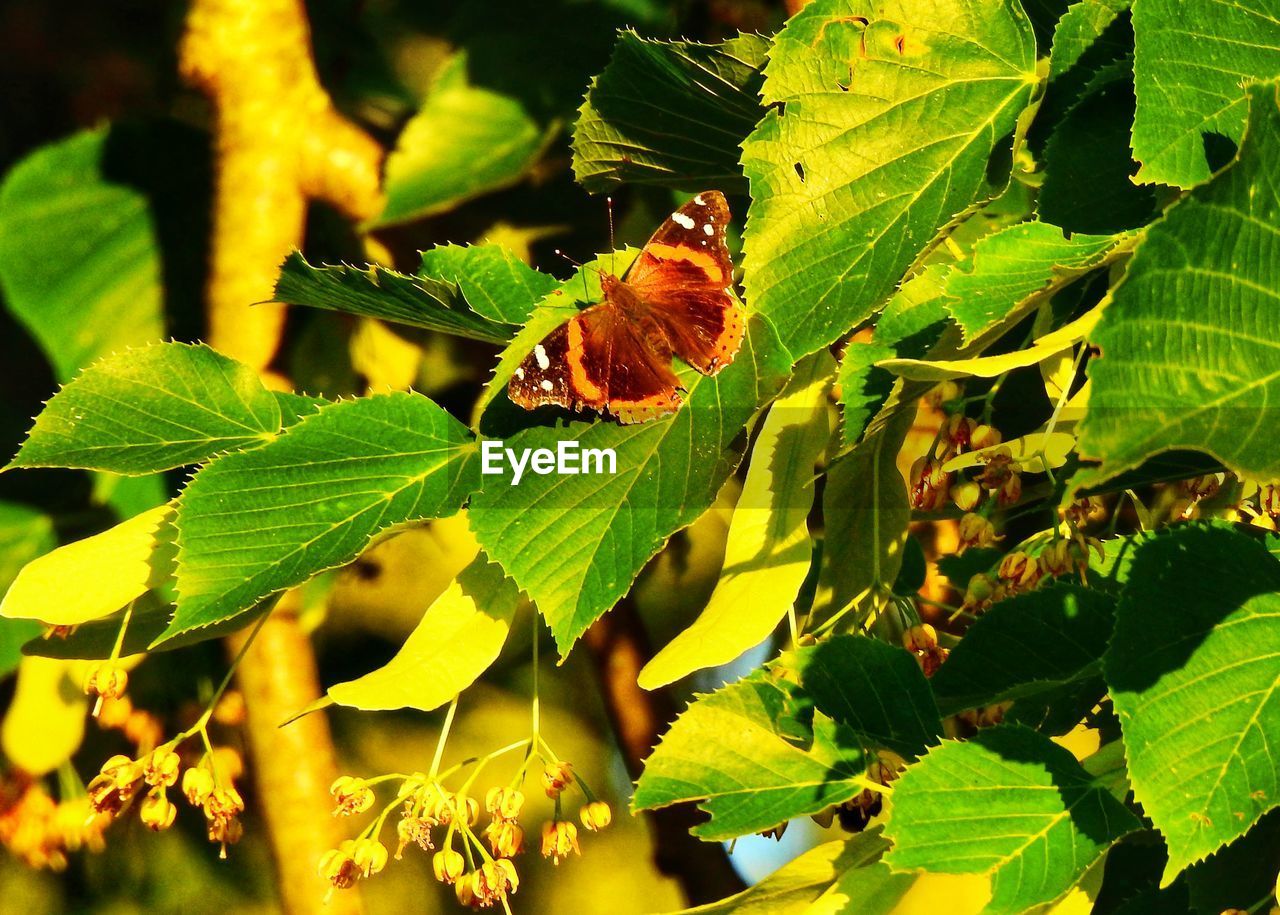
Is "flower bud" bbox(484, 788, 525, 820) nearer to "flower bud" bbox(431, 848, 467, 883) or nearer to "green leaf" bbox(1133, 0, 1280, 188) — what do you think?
"flower bud" bbox(431, 848, 467, 883)

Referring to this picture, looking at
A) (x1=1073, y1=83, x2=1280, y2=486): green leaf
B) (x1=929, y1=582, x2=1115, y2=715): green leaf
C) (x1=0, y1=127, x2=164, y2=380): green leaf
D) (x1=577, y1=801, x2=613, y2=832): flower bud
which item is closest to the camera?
(x1=1073, y1=83, x2=1280, y2=486): green leaf

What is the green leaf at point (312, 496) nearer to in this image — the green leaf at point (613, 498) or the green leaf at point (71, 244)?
the green leaf at point (613, 498)

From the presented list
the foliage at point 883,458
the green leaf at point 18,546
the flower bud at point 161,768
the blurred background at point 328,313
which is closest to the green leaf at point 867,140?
the foliage at point 883,458

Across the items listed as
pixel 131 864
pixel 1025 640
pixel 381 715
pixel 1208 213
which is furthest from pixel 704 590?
pixel 1208 213

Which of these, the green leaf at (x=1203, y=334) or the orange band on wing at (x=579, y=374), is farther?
the orange band on wing at (x=579, y=374)

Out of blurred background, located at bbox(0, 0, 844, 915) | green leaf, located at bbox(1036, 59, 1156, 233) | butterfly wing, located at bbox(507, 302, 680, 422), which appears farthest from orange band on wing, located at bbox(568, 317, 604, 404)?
blurred background, located at bbox(0, 0, 844, 915)

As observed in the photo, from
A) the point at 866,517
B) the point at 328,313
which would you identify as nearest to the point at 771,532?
the point at 866,517

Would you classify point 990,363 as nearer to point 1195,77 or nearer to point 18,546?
point 1195,77

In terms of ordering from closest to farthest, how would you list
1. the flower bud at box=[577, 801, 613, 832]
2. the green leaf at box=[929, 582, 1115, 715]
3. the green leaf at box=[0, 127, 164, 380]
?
the green leaf at box=[929, 582, 1115, 715], the flower bud at box=[577, 801, 613, 832], the green leaf at box=[0, 127, 164, 380]
